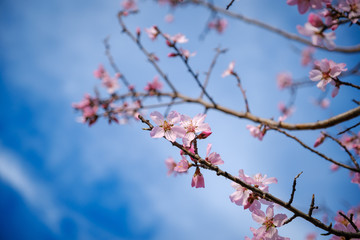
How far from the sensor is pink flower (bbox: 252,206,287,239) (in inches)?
52.1

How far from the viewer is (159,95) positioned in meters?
3.27

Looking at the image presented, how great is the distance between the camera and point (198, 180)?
1305 millimetres

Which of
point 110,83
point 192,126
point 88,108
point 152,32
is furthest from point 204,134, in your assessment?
point 110,83

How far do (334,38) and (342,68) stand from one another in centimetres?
39

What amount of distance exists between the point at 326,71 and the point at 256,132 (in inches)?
44.1

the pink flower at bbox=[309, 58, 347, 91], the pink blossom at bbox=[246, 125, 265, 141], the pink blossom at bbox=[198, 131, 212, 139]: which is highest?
the pink blossom at bbox=[246, 125, 265, 141]

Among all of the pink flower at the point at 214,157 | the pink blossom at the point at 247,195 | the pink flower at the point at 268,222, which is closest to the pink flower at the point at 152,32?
the pink flower at the point at 214,157

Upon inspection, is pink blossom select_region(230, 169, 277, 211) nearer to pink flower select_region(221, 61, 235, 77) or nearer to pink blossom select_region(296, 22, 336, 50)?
pink blossom select_region(296, 22, 336, 50)

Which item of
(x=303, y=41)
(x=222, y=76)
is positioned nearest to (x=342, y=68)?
(x=222, y=76)

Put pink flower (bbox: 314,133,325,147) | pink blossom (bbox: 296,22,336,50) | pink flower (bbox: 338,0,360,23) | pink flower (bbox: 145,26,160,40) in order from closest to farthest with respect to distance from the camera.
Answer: pink flower (bbox: 338,0,360,23), pink blossom (bbox: 296,22,336,50), pink flower (bbox: 314,133,325,147), pink flower (bbox: 145,26,160,40)

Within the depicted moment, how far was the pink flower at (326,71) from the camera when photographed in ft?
5.23

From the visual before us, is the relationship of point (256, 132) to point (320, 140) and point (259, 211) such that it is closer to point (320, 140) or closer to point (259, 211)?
point (320, 140)

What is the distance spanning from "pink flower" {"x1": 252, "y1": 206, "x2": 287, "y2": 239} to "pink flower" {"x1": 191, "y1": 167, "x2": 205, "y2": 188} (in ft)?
1.35

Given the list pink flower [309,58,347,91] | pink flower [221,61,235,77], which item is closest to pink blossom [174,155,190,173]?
pink flower [309,58,347,91]
